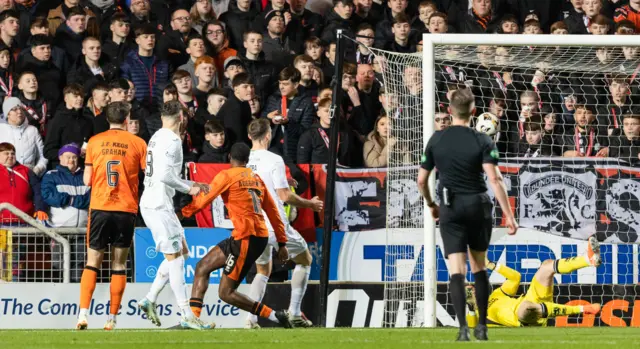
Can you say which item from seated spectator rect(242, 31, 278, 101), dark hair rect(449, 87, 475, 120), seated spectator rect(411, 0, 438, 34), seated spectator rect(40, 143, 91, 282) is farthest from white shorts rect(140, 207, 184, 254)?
seated spectator rect(411, 0, 438, 34)

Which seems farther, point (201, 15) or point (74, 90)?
point (201, 15)

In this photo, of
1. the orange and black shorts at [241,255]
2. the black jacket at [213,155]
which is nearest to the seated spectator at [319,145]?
the black jacket at [213,155]

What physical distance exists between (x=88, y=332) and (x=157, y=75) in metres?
5.82

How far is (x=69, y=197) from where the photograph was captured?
48.3 ft

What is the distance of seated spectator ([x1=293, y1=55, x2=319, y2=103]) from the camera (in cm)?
1653

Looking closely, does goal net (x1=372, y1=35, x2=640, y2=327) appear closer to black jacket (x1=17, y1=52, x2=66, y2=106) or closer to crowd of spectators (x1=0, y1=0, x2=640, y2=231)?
crowd of spectators (x1=0, y1=0, x2=640, y2=231)

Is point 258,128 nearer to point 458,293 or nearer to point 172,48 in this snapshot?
point 458,293

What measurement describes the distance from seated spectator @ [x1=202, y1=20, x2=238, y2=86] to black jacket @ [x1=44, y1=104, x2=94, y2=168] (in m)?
2.45

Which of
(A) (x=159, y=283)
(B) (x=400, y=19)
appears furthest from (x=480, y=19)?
(A) (x=159, y=283)

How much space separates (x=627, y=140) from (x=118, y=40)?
6.73 metres

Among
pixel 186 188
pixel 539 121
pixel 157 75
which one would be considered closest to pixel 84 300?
pixel 186 188

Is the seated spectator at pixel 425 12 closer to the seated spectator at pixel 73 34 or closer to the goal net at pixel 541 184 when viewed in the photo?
the goal net at pixel 541 184

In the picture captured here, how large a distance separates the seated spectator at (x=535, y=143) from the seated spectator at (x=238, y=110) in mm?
3331

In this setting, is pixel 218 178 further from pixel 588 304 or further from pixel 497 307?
pixel 588 304
